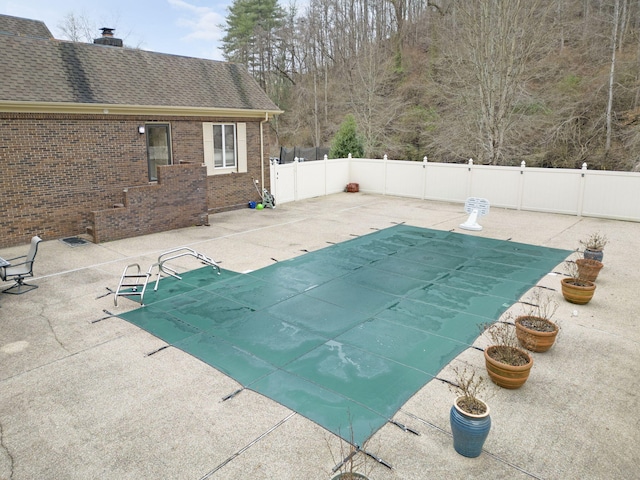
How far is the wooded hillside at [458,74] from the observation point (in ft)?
60.3

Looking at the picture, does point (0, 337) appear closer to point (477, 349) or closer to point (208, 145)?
point (477, 349)

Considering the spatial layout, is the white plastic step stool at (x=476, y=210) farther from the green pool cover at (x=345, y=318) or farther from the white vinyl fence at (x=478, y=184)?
the white vinyl fence at (x=478, y=184)

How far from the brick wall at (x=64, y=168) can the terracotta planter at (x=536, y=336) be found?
34.9 feet

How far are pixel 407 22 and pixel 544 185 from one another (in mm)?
25836

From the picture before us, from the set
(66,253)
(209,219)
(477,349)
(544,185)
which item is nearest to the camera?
(477,349)

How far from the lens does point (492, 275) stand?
9.48m

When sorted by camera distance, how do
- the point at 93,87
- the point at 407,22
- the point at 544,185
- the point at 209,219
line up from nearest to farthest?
the point at 93,87 → the point at 209,219 → the point at 544,185 → the point at 407,22

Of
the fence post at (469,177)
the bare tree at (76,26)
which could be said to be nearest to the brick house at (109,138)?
the fence post at (469,177)

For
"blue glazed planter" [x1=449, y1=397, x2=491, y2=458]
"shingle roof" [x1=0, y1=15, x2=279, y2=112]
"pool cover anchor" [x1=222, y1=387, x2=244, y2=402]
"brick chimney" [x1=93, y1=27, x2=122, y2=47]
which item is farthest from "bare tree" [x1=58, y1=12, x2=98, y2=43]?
"blue glazed planter" [x1=449, y1=397, x2=491, y2=458]

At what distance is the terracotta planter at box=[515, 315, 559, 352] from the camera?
597cm

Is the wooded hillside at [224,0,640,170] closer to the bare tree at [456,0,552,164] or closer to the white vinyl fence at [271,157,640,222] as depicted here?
the bare tree at [456,0,552,164]

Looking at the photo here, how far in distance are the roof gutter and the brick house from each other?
3cm

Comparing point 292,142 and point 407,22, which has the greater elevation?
point 407,22

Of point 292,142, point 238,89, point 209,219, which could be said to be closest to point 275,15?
point 292,142
